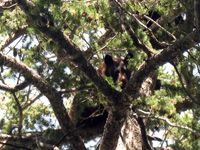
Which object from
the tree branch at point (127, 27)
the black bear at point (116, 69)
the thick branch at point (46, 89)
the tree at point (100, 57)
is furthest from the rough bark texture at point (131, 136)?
the black bear at point (116, 69)

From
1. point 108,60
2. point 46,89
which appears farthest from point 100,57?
point 108,60

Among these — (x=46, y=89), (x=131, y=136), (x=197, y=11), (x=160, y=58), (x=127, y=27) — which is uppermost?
(x=46, y=89)

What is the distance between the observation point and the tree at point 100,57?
307 centimetres

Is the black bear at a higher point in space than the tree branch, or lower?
higher

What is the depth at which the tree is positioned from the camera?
3.07 meters

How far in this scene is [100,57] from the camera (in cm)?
397

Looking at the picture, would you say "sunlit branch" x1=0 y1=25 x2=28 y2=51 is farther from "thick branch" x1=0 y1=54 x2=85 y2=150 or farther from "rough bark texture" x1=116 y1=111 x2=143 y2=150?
"rough bark texture" x1=116 y1=111 x2=143 y2=150

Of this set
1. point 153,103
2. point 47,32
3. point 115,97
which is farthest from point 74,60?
point 153,103

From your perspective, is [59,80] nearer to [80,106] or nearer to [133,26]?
[80,106]

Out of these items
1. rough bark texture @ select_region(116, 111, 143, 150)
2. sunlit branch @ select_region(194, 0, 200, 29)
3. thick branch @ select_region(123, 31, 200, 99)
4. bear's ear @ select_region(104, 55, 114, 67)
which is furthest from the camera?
bear's ear @ select_region(104, 55, 114, 67)

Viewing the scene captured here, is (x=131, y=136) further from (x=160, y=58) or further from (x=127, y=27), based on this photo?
(x=127, y=27)

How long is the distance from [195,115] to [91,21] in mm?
2654

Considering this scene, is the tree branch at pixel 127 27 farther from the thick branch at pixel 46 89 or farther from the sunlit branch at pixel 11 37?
the sunlit branch at pixel 11 37

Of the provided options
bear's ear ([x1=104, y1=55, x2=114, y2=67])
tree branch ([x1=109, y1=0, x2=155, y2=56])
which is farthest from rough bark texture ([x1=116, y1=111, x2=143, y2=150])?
bear's ear ([x1=104, y1=55, x2=114, y2=67])
